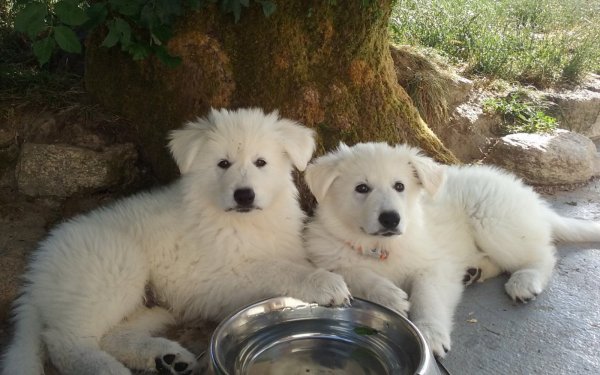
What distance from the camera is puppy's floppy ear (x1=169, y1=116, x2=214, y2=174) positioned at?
309 cm

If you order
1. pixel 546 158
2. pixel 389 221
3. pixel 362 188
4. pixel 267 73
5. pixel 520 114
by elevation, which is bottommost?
pixel 546 158

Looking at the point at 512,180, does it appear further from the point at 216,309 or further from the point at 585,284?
the point at 216,309

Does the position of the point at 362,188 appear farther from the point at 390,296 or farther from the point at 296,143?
the point at 390,296

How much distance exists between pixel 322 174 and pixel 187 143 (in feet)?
2.48

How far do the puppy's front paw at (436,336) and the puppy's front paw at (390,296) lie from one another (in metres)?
0.12

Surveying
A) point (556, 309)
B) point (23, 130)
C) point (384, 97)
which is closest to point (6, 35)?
point (23, 130)

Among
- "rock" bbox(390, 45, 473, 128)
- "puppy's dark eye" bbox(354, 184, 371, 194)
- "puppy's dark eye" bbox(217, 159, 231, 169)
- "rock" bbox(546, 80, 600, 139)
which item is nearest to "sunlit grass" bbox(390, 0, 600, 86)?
"rock" bbox(546, 80, 600, 139)

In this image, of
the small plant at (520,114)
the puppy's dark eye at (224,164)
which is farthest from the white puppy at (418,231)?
the small plant at (520,114)

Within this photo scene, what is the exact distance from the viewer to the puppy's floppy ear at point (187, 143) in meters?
3.09

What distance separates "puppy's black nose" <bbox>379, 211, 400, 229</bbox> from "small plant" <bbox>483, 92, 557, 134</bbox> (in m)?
3.31

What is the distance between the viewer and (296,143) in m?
3.21

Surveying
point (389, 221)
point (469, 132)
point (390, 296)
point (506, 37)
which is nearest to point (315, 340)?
point (390, 296)

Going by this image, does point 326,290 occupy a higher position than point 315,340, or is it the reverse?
point 326,290

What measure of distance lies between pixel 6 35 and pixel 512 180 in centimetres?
450
